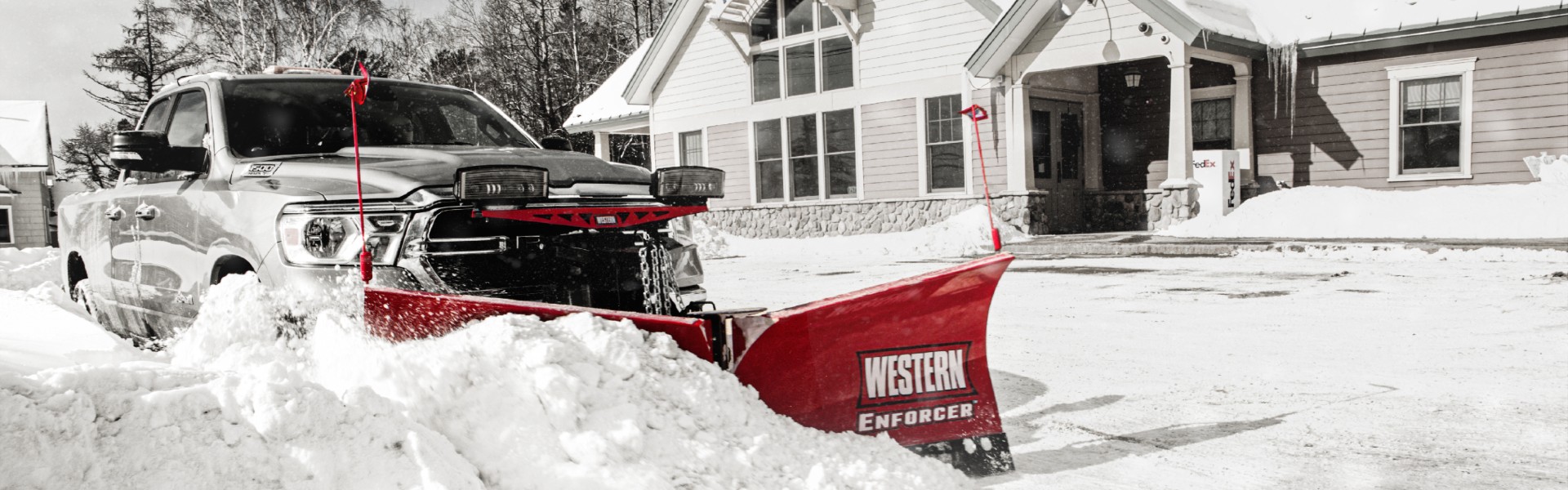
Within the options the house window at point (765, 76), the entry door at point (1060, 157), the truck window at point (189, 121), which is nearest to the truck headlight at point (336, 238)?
the truck window at point (189, 121)

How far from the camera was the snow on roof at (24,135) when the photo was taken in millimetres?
25562

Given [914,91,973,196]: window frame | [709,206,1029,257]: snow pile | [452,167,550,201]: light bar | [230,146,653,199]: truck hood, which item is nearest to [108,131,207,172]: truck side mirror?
[230,146,653,199]: truck hood

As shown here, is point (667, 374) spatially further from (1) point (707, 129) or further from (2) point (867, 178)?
(1) point (707, 129)

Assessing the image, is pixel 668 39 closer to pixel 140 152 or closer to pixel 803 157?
pixel 803 157

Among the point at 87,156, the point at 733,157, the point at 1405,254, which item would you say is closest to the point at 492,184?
the point at 1405,254

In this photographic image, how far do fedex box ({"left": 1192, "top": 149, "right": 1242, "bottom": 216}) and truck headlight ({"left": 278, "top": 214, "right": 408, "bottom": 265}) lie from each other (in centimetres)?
1286

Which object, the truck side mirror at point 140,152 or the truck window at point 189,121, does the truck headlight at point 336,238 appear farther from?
the truck window at point 189,121

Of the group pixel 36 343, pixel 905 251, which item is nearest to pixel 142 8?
pixel 905 251

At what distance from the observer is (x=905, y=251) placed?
1498 centimetres

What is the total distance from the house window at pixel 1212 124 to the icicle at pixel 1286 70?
35.0 inches

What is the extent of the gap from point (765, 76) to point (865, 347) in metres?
17.2

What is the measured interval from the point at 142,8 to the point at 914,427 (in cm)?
2622

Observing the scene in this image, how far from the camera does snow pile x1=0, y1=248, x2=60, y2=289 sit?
11320 mm

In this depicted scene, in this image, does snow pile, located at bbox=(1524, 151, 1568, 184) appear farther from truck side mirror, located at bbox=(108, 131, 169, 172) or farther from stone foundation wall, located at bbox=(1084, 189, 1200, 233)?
truck side mirror, located at bbox=(108, 131, 169, 172)
